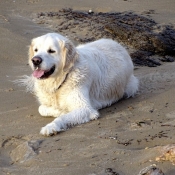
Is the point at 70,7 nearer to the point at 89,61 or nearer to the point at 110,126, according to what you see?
the point at 89,61

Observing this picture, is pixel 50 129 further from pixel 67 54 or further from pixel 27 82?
pixel 27 82

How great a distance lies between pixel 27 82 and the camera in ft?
27.5

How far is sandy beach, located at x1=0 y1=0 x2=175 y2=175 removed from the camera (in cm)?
492

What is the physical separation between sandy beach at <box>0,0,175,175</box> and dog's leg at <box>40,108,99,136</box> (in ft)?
0.37

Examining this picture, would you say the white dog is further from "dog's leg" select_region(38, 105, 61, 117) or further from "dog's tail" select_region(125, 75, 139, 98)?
"dog's tail" select_region(125, 75, 139, 98)

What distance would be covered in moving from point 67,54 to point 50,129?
4.02 ft

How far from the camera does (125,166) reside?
4801 millimetres

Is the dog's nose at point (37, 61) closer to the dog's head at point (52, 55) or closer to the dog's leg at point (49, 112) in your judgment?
the dog's head at point (52, 55)

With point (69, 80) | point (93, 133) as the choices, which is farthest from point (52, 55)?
point (93, 133)

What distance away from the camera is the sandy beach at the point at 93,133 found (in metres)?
4.92

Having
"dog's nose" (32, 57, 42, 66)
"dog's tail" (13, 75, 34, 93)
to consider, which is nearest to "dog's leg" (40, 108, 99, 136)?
"dog's nose" (32, 57, 42, 66)

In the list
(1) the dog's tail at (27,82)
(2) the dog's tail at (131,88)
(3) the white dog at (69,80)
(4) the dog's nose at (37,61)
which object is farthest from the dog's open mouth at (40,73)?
(2) the dog's tail at (131,88)

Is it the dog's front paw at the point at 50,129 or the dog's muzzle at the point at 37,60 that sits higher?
the dog's muzzle at the point at 37,60

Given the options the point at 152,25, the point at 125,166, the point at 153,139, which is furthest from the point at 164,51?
the point at 125,166
